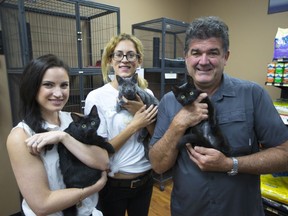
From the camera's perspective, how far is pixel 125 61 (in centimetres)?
134

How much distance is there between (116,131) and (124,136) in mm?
95

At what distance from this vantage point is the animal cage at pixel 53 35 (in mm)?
2098

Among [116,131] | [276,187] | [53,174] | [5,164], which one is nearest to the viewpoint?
[53,174]

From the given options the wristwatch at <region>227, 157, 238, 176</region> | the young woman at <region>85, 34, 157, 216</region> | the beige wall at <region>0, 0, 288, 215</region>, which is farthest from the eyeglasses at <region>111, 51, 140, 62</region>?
the beige wall at <region>0, 0, 288, 215</region>

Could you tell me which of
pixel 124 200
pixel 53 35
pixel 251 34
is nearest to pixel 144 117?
pixel 124 200

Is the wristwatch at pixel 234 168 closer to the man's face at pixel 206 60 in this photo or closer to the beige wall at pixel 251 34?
the man's face at pixel 206 60

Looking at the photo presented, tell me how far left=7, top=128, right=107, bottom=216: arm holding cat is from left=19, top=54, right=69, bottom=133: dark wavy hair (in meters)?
0.07

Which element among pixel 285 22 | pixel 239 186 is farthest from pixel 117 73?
pixel 285 22

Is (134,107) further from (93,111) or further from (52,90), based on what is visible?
(52,90)

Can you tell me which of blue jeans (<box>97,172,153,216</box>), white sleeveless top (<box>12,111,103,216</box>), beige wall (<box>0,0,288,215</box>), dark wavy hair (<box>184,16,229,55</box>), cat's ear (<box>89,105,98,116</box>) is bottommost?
blue jeans (<box>97,172,153,216</box>)

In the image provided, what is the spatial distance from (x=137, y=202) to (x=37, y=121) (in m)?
0.79

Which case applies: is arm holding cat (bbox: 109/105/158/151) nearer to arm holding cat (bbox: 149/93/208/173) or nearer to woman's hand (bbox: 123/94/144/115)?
woman's hand (bbox: 123/94/144/115)

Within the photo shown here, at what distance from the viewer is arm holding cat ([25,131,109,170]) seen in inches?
34.3

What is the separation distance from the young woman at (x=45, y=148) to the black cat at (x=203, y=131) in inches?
17.9
